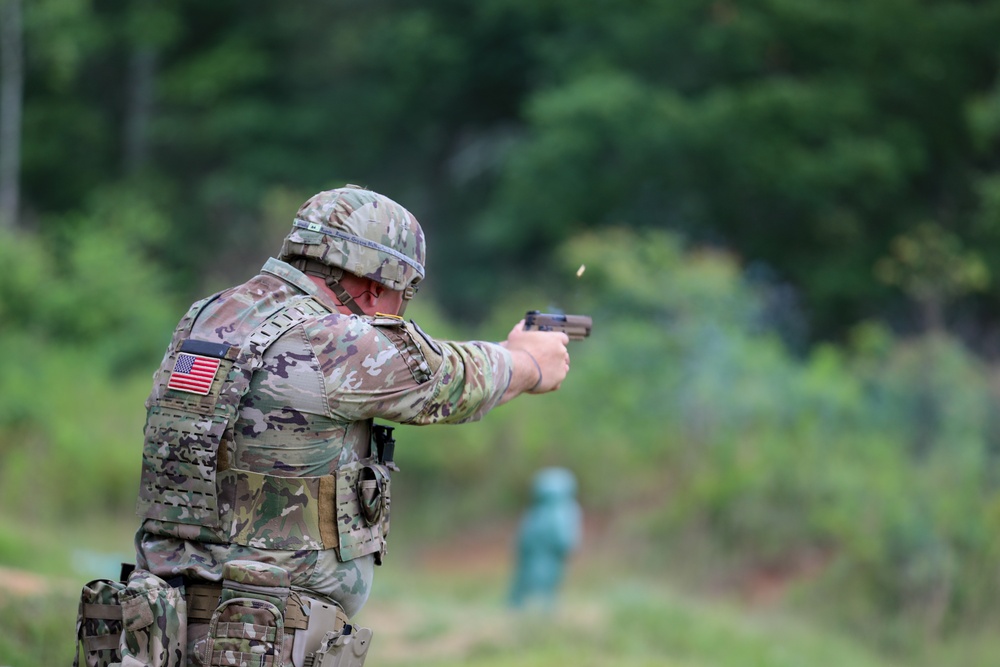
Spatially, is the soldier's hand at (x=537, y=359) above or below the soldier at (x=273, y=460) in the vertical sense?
above

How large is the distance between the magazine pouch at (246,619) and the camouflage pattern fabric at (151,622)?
0.34 ft

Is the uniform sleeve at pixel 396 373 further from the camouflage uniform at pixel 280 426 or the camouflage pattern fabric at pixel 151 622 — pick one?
the camouflage pattern fabric at pixel 151 622

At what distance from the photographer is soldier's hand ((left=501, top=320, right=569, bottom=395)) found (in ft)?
12.8

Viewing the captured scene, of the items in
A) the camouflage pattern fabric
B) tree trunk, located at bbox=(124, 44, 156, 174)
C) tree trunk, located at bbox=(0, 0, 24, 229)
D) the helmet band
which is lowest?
the camouflage pattern fabric

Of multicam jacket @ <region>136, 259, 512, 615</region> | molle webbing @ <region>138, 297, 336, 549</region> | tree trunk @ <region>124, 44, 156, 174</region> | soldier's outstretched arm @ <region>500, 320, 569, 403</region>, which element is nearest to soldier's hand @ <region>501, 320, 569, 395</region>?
soldier's outstretched arm @ <region>500, 320, 569, 403</region>

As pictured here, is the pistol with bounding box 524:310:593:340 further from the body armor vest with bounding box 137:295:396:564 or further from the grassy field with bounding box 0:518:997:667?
the grassy field with bounding box 0:518:997:667

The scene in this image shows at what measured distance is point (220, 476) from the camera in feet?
11.6

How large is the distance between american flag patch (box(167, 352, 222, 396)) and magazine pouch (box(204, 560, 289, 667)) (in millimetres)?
465

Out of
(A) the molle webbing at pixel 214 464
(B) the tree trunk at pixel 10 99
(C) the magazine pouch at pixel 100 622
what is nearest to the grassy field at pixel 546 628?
(C) the magazine pouch at pixel 100 622

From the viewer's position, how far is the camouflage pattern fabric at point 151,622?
11.4ft

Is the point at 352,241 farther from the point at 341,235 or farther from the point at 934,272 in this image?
the point at 934,272

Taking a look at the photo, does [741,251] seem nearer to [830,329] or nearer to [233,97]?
[830,329]

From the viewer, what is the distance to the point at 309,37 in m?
27.9

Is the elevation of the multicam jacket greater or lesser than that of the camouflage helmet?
lesser
